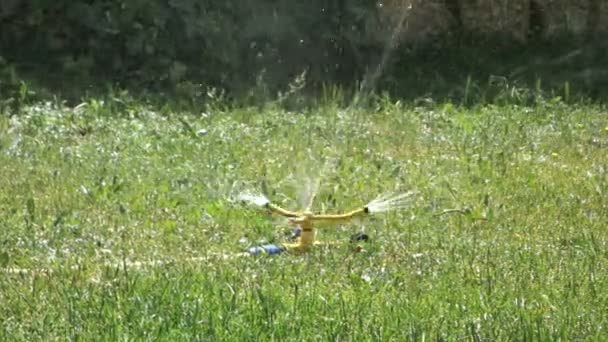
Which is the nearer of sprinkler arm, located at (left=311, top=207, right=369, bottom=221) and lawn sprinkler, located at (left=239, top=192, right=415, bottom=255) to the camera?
lawn sprinkler, located at (left=239, top=192, right=415, bottom=255)

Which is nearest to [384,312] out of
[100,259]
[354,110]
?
[100,259]

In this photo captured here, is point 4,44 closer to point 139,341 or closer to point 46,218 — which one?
point 46,218

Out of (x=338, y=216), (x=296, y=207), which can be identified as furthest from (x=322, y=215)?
(x=296, y=207)

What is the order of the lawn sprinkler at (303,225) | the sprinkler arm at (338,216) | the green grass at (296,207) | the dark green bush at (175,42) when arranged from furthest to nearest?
the dark green bush at (175,42)
the sprinkler arm at (338,216)
the lawn sprinkler at (303,225)
the green grass at (296,207)

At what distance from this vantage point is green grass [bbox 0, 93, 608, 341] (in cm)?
379

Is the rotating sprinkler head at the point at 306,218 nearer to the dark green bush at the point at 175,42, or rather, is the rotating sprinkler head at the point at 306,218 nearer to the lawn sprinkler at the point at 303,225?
the lawn sprinkler at the point at 303,225

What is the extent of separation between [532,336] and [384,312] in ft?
1.39

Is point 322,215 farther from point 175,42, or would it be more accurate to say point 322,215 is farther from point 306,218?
point 175,42

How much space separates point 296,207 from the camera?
17.3 feet

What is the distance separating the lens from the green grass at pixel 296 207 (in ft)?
12.4

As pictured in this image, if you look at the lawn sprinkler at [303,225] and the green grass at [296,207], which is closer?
the green grass at [296,207]

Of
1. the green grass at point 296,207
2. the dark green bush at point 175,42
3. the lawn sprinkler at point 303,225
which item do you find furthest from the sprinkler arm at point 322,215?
the dark green bush at point 175,42

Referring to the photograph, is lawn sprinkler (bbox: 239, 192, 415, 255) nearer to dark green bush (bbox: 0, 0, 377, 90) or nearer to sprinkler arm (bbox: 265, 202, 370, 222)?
sprinkler arm (bbox: 265, 202, 370, 222)

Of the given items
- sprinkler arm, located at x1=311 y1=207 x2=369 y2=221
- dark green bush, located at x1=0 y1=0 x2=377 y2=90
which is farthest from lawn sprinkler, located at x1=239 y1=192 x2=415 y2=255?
dark green bush, located at x1=0 y1=0 x2=377 y2=90
